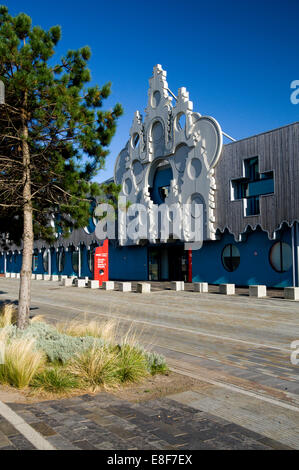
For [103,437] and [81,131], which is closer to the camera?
[103,437]

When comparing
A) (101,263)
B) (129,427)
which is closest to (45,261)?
(101,263)

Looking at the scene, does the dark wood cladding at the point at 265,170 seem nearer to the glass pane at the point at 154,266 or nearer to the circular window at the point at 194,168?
the circular window at the point at 194,168

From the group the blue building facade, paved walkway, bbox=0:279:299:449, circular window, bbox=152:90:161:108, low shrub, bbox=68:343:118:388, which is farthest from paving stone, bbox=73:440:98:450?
circular window, bbox=152:90:161:108

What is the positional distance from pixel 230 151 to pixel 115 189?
63.0 feet

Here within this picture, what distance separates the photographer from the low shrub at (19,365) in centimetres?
637

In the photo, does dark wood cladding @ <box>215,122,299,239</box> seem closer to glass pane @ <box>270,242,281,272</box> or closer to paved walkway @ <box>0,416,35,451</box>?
glass pane @ <box>270,242,281,272</box>

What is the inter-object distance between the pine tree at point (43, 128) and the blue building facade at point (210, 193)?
47.3 feet

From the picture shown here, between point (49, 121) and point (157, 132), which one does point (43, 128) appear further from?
point (157, 132)

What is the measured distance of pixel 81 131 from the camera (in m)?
10.5

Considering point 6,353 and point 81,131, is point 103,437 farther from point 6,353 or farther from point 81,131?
point 81,131

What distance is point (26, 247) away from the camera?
1054 centimetres

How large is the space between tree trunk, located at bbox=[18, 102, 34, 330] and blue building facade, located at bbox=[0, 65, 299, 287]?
1504 cm
